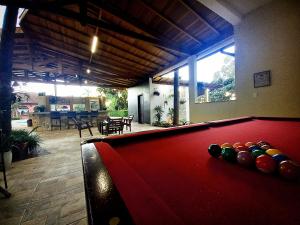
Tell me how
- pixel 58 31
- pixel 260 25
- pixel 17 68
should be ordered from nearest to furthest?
pixel 260 25 < pixel 58 31 < pixel 17 68

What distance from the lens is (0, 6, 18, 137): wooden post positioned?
3023 mm

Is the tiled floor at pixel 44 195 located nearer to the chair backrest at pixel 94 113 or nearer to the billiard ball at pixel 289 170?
the billiard ball at pixel 289 170

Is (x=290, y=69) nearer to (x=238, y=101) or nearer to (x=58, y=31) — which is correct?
(x=238, y=101)

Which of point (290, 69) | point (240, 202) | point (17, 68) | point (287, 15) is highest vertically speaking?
point (17, 68)

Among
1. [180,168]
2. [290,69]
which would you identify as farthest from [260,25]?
[180,168]

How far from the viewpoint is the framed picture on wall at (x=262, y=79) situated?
11.0ft

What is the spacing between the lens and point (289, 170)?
0.63 metres

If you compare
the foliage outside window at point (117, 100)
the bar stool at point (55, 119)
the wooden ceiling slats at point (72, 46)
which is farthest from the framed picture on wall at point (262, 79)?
the foliage outside window at point (117, 100)

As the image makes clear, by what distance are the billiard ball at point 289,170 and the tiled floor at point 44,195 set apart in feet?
5.08

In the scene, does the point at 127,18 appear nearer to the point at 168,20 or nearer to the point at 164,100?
the point at 168,20

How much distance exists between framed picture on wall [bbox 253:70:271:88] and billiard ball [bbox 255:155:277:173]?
340 cm

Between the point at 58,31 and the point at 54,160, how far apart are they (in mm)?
5030

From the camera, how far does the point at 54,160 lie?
312 cm

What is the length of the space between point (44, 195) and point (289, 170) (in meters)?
2.27
